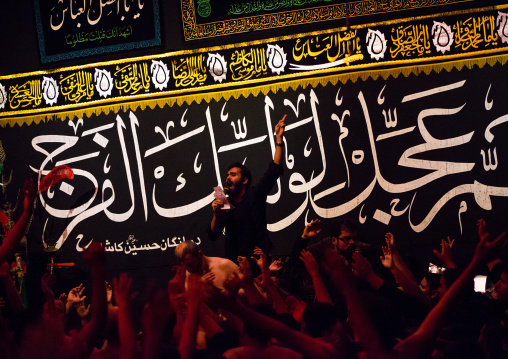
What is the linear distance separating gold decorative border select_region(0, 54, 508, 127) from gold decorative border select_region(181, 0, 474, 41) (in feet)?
1.77

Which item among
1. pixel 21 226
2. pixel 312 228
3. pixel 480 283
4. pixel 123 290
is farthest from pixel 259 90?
pixel 123 290

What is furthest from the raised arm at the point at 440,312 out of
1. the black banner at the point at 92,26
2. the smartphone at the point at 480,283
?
→ the black banner at the point at 92,26

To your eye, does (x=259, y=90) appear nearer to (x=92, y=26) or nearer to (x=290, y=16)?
(x=290, y=16)

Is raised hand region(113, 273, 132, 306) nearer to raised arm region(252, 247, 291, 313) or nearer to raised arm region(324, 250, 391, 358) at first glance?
raised arm region(324, 250, 391, 358)

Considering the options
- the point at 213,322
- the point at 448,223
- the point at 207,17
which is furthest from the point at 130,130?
the point at 213,322

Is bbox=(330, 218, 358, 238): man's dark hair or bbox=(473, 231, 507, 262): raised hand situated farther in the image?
bbox=(330, 218, 358, 238): man's dark hair

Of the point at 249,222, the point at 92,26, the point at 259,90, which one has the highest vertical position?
the point at 92,26

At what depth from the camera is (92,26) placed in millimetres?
7621

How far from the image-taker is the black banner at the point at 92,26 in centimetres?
738

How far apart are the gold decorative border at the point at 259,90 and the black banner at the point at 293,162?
0.03 m

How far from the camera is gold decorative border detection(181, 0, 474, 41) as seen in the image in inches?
258

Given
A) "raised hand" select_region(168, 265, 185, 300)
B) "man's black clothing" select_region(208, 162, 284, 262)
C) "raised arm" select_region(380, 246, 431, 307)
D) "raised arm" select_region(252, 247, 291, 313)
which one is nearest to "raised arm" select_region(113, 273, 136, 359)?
"raised hand" select_region(168, 265, 185, 300)

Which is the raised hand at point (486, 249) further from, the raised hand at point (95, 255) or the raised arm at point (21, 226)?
the raised arm at point (21, 226)

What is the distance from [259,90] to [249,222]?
229cm
